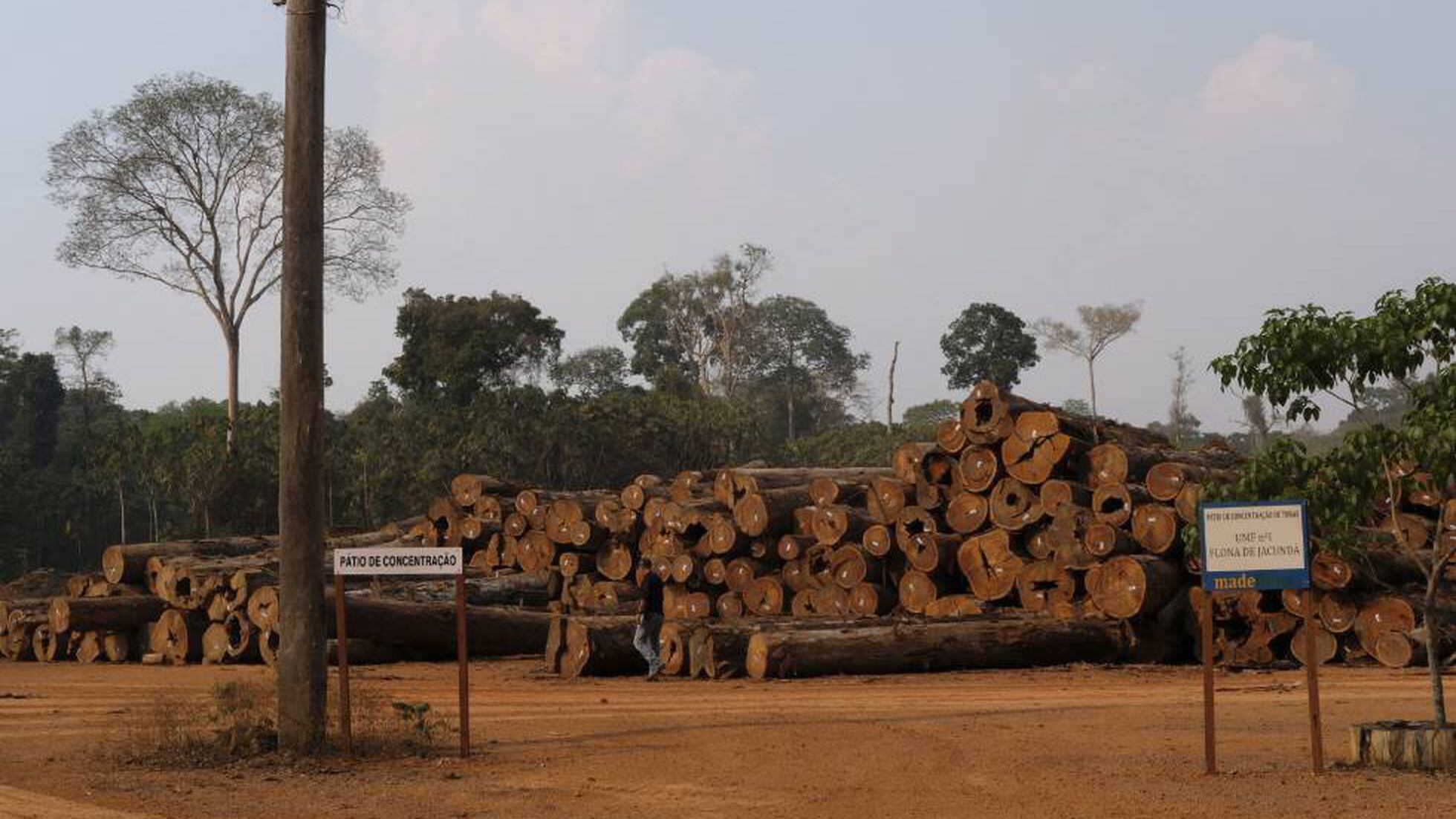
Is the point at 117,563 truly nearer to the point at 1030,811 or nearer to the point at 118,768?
the point at 118,768

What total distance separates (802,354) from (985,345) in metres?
13.5

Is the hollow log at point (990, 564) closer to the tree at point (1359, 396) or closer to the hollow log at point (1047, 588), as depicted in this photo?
the hollow log at point (1047, 588)

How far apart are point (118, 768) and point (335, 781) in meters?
1.77

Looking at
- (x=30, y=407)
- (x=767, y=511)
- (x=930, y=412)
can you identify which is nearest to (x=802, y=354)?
(x=930, y=412)

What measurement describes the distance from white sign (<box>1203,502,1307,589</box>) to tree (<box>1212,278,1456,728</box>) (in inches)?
30.1

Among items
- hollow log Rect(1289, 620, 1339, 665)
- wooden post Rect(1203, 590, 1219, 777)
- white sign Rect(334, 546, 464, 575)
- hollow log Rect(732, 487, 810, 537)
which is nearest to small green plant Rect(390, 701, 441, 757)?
white sign Rect(334, 546, 464, 575)

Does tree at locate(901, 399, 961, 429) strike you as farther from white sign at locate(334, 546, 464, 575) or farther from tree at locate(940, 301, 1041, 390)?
white sign at locate(334, 546, 464, 575)

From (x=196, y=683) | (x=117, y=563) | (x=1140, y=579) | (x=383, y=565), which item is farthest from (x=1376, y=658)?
(x=117, y=563)

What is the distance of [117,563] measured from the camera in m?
24.4

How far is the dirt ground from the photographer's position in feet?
31.1

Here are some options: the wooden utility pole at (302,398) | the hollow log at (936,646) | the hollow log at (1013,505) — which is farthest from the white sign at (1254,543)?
the hollow log at (1013,505)

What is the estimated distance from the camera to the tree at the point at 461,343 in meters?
55.3

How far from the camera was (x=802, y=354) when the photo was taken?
261 feet

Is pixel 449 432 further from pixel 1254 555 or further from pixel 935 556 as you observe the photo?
pixel 1254 555
